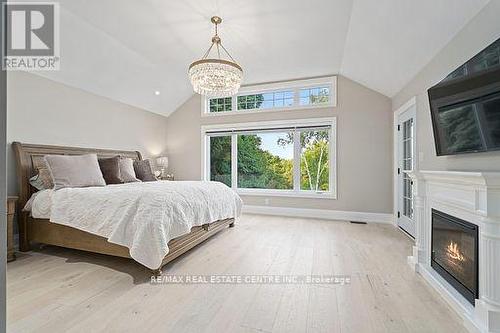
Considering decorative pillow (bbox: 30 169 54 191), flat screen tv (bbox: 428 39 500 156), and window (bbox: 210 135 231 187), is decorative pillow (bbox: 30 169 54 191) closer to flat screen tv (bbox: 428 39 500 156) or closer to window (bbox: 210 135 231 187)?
window (bbox: 210 135 231 187)

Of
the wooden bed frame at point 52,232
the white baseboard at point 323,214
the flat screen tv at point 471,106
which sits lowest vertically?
the white baseboard at point 323,214

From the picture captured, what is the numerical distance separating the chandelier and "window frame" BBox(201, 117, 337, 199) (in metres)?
2.06

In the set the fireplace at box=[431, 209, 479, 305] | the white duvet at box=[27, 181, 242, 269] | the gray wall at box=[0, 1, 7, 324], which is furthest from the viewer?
the white duvet at box=[27, 181, 242, 269]

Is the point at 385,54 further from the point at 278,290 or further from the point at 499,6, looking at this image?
the point at 278,290

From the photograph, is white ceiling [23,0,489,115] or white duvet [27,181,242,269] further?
white ceiling [23,0,489,115]

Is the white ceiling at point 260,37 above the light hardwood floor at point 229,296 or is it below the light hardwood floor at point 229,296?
above

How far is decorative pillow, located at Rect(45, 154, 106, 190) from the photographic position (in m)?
3.00

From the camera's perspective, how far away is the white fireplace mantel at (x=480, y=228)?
149 centimetres

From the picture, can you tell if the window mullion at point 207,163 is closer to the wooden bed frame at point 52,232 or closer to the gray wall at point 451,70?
the wooden bed frame at point 52,232

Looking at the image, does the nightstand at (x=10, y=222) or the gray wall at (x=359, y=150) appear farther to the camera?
the gray wall at (x=359, y=150)

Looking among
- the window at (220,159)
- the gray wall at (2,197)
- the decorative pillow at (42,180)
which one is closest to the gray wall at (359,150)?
the window at (220,159)

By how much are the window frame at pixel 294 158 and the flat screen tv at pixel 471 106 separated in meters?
2.41

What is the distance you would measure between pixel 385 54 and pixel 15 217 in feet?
17.5

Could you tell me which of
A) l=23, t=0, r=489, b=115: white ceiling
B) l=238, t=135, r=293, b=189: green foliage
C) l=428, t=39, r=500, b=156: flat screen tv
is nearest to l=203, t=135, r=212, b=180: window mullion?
l=238, t=135, r=293, b=189: green foliage
